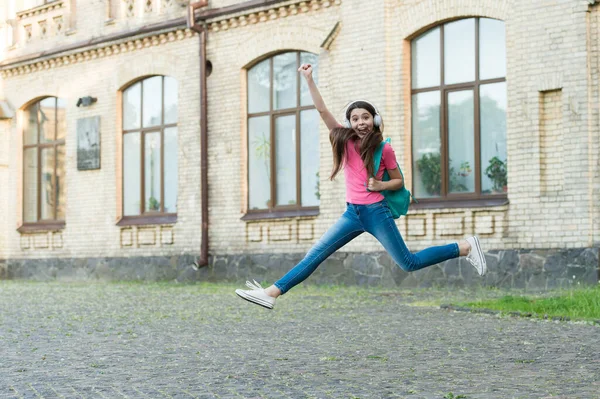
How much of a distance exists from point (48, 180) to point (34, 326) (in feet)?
46.9

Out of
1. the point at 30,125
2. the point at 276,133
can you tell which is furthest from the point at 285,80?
the point at 30,125

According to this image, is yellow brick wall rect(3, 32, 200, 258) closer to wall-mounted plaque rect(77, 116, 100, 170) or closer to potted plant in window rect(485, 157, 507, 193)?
wall-mounted plaque rect(77, 116, 100, 170)

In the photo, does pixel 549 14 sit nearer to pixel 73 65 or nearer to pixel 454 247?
pixel 454 247

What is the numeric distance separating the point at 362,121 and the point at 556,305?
4.76m

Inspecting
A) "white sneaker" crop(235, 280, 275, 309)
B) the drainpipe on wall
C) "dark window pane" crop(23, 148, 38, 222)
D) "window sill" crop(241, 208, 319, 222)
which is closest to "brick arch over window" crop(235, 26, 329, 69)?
the drainpipe on wall

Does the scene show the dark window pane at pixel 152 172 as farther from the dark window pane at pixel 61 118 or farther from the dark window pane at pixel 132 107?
the dark window pane at pixel 61 118

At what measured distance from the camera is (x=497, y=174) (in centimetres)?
1623

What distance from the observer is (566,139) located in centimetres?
1517

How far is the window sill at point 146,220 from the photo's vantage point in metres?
21.1

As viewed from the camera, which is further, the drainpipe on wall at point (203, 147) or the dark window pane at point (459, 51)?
the drainpipe on wall at point (203, 147)

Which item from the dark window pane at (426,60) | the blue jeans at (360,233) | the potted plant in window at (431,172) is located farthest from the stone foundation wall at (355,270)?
the blue jeans at (360,233)

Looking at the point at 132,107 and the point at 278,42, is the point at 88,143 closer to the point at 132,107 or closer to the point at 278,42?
the point at 132,107

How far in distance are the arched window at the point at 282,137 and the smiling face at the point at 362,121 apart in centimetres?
1124

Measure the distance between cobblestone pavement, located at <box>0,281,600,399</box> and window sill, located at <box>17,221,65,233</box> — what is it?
10674mm
